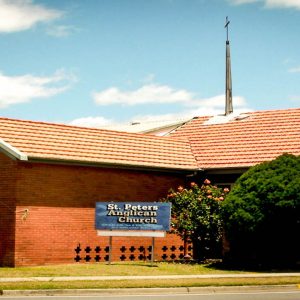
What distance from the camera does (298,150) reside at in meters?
25.2

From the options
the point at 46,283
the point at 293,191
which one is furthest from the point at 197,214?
the point at 46,283

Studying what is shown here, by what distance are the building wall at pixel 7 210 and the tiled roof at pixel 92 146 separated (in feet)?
2.54

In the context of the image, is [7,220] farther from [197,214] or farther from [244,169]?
[244,169]

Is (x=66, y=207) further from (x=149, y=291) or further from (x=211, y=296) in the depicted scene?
(x=211, y=296)

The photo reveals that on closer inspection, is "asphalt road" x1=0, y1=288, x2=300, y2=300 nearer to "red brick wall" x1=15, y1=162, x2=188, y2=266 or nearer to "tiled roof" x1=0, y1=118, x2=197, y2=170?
"red brick wall" x1=15, y1=162, x2=188, y2=266

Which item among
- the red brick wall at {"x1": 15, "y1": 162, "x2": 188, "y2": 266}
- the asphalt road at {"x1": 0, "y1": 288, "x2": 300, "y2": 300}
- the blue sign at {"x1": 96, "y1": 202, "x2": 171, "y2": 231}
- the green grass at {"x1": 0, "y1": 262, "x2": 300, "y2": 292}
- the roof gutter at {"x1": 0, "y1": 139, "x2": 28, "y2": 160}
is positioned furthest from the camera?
the blue sign at {"x1": 96, "y1": 202, "x2": 171, "y2": 231}

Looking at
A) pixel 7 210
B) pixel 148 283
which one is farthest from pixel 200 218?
pixel 148 283

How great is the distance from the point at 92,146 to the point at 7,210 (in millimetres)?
4377

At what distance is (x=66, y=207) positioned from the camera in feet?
74.7

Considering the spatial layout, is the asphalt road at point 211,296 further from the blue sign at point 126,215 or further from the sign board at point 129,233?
the blue sign at point 126,215

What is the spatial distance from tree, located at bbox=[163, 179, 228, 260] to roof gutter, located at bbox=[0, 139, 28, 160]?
6.15 m

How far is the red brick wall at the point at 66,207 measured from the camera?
859 inches

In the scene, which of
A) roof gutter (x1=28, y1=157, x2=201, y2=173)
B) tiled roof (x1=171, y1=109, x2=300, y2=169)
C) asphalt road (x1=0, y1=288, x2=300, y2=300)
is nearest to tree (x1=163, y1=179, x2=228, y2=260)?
roof gutter (x1=28, y1=157, x2=201, y2=173)

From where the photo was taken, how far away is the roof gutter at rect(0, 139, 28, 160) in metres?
21.2
